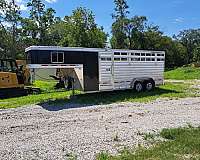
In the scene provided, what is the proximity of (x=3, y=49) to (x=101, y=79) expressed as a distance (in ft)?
147

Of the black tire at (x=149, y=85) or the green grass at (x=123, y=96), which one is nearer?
the green grass at (x=123, y=96)

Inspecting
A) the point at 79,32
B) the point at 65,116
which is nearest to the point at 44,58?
the point at 65,116

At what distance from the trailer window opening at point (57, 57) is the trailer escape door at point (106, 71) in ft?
7.65

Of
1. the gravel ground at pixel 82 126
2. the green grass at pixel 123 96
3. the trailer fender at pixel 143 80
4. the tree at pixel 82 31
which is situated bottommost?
the gravel ground at pixel 82 126

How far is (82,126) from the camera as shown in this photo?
1117 centimetres

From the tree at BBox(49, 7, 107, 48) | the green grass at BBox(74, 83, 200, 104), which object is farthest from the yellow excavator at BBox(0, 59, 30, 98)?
the tree at BBox(49, 7, 107, 48)

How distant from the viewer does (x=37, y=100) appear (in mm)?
18422

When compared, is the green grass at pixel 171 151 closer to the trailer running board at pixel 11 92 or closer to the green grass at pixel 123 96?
the green grass at pixel 123 96

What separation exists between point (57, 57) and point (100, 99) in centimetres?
314

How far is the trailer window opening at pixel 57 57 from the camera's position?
17.7 meters

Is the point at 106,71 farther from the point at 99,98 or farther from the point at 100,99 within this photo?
the point at 100,99

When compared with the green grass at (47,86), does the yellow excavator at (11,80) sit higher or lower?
higher

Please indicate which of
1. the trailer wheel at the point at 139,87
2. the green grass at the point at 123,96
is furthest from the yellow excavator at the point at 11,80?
the trailer wheel at the point at 139,87

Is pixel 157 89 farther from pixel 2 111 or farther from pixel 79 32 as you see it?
pixel 79 32
